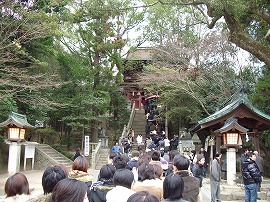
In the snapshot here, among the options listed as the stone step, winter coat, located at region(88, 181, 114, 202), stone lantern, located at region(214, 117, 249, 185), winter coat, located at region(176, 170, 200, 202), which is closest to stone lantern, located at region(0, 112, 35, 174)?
the stone step

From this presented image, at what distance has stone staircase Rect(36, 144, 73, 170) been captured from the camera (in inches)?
739

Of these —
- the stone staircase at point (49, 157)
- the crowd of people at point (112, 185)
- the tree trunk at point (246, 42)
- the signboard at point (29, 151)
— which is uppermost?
the tree trunk at point (246, 42)

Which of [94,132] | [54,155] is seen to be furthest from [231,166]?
[94,132]

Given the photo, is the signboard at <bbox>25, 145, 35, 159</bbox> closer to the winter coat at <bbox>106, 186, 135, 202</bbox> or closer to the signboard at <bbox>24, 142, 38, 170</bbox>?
the signboard at <bbox>24, 142, 38, 170</bbox>

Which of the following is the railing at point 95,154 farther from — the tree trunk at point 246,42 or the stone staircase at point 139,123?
the tree trunk at point 246,42

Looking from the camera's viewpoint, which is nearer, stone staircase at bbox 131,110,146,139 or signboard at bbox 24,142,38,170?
signboard at bbox 24,142,38,170

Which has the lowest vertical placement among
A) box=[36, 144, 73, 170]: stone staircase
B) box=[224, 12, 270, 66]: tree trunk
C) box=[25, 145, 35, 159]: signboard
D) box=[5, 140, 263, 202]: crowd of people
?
box=[36, 144, 73, 170]: stone staircase

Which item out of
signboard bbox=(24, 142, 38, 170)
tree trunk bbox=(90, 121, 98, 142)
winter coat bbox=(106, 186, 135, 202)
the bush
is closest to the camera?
winter coat bbox=(106, 186, 135, 202)

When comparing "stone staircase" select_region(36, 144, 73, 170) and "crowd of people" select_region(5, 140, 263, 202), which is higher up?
"crowd of people" select_region(5, 140, 263, 202)

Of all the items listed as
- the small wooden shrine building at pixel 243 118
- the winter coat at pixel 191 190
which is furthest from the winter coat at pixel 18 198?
the small wooden shrine building at pixel 243 118

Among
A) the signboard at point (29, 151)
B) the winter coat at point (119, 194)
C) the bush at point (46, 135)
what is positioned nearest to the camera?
the winter coat at point (119, 194)

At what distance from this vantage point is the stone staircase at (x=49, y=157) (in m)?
18.8

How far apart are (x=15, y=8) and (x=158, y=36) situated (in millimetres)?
14098

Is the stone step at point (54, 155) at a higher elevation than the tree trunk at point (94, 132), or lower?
lower
